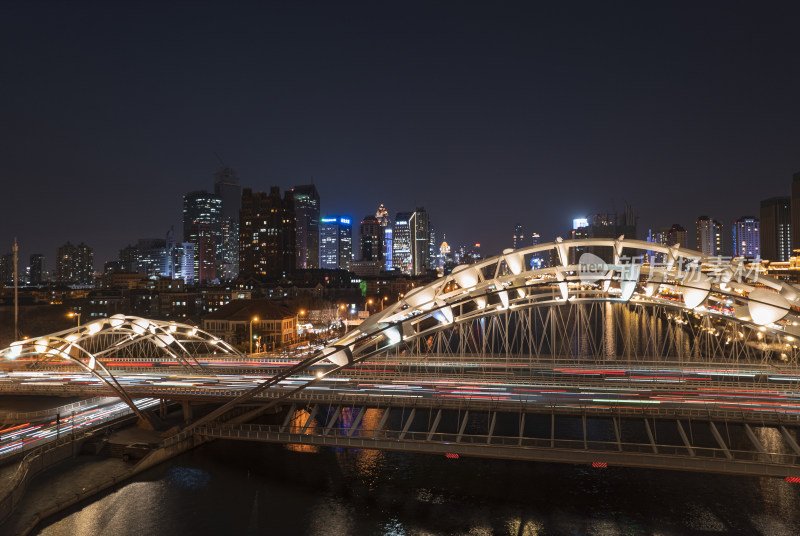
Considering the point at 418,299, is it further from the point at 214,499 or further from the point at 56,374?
the point at 56,374

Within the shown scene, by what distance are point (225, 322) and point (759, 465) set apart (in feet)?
210

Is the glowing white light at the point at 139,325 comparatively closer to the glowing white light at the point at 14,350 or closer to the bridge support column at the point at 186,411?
the glowing white light at the point at 14,350

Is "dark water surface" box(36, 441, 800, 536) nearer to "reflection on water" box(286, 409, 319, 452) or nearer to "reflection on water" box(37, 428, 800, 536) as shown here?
"reflection on water" box(37, 428, 800, 536)

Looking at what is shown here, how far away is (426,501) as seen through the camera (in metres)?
26.5

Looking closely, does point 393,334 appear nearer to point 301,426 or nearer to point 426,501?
point 426,501

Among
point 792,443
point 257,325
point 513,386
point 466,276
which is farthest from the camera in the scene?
point 257,325

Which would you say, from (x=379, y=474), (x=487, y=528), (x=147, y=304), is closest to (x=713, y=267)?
(x=487, y=528)

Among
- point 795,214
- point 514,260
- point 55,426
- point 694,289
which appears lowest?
point 55,426

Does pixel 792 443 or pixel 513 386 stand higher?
pixel 513 386

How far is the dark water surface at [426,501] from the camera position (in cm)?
2382

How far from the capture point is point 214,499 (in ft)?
88.3

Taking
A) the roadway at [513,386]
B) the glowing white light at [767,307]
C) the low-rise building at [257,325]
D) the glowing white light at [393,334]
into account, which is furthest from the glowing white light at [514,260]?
the low-rise building at [257,325]

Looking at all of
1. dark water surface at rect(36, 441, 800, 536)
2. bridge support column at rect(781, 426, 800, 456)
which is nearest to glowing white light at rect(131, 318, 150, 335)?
dark water surface at rect(36, 441, 800, 536)

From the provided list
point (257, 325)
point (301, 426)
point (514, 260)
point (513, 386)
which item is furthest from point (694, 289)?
point (257, 325)
